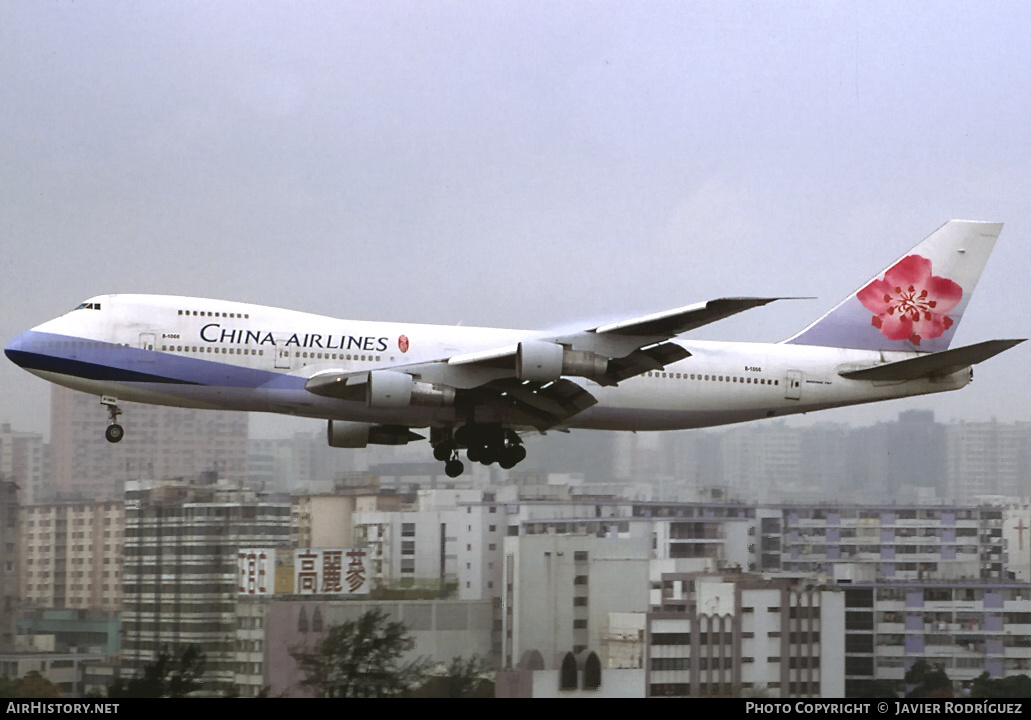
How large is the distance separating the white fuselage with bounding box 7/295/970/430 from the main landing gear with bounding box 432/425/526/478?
0.38 m

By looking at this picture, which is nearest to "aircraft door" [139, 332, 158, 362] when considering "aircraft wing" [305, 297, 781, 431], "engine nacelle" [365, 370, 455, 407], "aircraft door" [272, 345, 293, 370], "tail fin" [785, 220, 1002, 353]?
"aircraft door" [272, 345, 293, 370]

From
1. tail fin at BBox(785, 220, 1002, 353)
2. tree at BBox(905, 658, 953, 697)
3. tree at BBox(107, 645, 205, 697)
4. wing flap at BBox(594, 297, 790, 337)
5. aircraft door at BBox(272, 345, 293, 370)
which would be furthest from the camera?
tail fin at BBox(785, 220, 1002, 353)

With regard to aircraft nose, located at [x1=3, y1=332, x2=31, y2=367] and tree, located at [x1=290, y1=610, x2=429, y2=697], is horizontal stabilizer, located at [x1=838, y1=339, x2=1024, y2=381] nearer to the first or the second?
tree, located at [x1=290, y1=610, x2=429, y2=697]

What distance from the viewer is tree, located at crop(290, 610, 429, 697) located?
25578 millimetres

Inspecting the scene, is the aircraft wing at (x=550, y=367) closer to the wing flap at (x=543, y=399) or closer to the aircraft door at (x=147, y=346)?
the wing flap at (x=543, y=399)

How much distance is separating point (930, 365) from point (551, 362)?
7746 mm

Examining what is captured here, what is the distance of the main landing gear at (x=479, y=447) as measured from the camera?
27391 mm

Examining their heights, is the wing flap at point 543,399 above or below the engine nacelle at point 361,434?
above

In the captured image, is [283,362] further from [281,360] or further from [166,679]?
[166,679]

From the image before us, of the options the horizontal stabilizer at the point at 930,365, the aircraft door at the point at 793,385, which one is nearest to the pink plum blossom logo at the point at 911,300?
the horizontal stabilizer at the point at 930,365

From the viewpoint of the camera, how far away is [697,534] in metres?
29.7

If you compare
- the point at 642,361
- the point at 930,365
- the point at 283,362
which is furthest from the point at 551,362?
the point at 930,365

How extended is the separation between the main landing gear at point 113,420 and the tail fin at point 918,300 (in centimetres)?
1339
